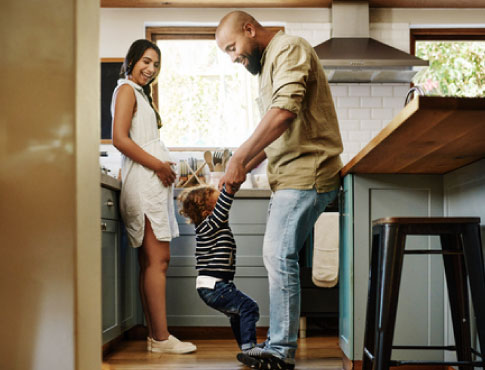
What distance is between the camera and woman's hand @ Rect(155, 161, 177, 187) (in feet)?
8.68

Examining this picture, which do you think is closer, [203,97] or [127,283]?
[127,283]

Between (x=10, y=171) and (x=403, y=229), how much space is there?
45.5 inches

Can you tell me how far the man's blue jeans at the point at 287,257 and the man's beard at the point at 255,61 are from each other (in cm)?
54

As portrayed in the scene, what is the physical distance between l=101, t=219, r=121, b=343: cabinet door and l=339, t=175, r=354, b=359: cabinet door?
1.09 m

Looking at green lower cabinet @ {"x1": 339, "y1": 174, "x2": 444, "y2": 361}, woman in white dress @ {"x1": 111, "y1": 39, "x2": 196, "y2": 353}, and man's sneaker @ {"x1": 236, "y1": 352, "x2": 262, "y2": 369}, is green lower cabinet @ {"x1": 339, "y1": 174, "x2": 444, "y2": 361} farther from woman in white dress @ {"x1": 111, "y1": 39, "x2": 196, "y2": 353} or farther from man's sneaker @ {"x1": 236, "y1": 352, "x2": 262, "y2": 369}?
woman in white dress @ {"x1": 111, "y1": 39, "x2": 196, "y2": 353}

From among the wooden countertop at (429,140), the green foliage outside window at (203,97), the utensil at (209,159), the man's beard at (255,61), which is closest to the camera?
the wooden countertop at (429,140)

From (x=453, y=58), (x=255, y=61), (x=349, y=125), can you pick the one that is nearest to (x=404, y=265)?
(x=255, y=61)

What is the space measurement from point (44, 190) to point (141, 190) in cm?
203

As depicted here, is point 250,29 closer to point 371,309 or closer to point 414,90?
point 414,90

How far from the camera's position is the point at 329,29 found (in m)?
3.92

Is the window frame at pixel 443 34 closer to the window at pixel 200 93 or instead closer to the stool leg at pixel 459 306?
the window at pixel 200 93

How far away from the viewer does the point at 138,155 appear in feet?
8.52

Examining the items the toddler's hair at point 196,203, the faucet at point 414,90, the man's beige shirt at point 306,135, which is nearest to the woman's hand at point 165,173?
the toddler's hair at point 196,203

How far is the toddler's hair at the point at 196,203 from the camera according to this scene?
2.62 metres
